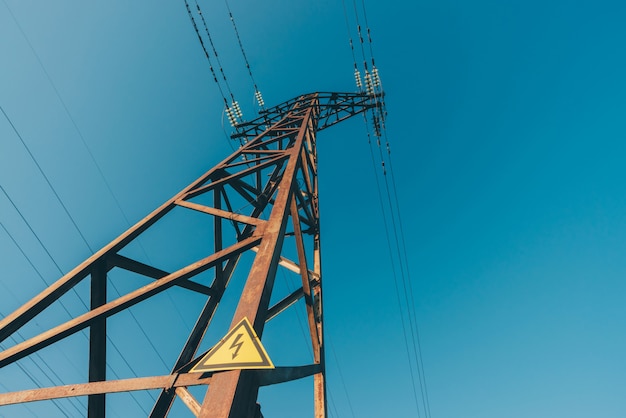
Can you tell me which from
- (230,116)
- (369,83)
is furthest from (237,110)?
(369,83)

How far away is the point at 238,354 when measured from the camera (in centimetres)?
219

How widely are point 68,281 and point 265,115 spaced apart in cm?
895

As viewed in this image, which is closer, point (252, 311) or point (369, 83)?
point (252, 311)

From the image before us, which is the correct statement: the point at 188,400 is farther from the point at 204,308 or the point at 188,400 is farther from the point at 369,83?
the point at 369,83

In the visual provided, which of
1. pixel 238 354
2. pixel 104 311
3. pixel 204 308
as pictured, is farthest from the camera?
pixel 204 308

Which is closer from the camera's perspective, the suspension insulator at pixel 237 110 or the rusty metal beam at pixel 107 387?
the rusty metal beam at pixel 107 387

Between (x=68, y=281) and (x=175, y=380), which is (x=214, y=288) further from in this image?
(x=175, y=380)

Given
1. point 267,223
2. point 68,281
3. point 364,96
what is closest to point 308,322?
point 267,223

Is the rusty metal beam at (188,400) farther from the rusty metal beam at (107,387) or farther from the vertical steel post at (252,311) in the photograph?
the vertical steel post at (252,311)

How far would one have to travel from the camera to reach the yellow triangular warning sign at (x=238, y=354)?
7.00 ft

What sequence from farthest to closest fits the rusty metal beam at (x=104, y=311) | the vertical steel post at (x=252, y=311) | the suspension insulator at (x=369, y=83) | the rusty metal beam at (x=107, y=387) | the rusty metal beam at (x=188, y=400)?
the suspension insulator at (x=369, y=83)
the rusty metal beam at (x=104, y=311)
the rusty metal beam at (x=188, y=400)
the rusty metal beam at (x=107, y=387)
the vertical steel post at (x=252, y=311)

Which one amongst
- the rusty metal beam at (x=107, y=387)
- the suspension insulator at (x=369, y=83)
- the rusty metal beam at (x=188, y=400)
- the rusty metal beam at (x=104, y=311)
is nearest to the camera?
the rusty metal beam at (x=107, y=387)

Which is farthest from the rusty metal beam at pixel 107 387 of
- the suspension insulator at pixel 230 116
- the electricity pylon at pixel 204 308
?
the suspension insulator at pixel 230 116

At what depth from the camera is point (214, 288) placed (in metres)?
4.73
